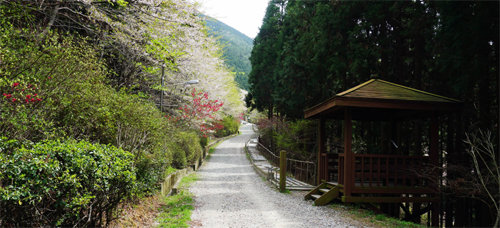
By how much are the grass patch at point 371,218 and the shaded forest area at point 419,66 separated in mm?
1174

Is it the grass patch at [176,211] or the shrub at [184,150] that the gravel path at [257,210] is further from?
the shrub at [184,150]

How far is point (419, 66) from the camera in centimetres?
894

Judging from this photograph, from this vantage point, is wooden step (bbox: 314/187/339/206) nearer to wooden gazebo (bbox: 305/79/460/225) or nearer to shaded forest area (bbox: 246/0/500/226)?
wooden gazebo (bbox: 305/79/460/225)

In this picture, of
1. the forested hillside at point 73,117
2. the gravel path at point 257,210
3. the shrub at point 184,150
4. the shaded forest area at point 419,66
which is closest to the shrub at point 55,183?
the forested hillside at point 73,117

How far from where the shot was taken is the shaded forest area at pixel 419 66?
20.2 ft

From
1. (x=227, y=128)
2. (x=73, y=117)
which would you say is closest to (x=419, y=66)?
(x=73, y=117)

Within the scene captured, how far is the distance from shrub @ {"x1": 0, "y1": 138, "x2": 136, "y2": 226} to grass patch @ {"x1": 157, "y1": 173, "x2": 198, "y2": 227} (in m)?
1.77

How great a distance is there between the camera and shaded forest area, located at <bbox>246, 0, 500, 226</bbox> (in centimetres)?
617

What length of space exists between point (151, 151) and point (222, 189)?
3519 millimetres

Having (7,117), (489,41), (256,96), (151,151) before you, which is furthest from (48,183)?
(256,96)

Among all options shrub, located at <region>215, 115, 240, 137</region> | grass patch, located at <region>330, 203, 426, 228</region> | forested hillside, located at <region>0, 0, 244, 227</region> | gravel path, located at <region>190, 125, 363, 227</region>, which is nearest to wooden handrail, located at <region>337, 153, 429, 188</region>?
grass patch, located at <region>330, 203, 426, 228</region>

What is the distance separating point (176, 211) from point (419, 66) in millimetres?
7681

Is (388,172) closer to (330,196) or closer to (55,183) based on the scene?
(330,196)

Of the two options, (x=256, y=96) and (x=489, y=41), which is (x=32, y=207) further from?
(x=256, y=96)
